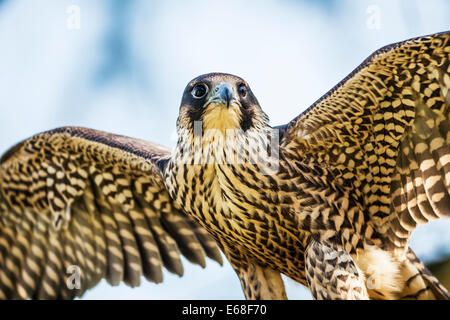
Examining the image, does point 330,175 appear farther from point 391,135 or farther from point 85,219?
point 85,219

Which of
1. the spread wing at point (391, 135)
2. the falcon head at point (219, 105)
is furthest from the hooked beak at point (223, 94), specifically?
the spread wing at point (391, 135)

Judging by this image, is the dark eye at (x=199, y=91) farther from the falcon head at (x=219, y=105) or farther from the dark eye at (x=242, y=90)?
the dark eye at (x=242, y=90)

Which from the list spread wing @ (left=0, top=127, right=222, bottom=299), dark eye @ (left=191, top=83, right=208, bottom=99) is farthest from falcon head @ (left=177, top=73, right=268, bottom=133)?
spread wing @ (left=0, top=127, right=222, bottom=299)

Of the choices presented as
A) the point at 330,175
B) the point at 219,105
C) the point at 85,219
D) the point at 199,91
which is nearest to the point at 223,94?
the point at 219,105

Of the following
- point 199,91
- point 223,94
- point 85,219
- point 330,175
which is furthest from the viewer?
point 85,219

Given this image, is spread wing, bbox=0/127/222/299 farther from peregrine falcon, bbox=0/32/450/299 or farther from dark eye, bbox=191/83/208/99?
dark eye, bbox=191/83/208/99
